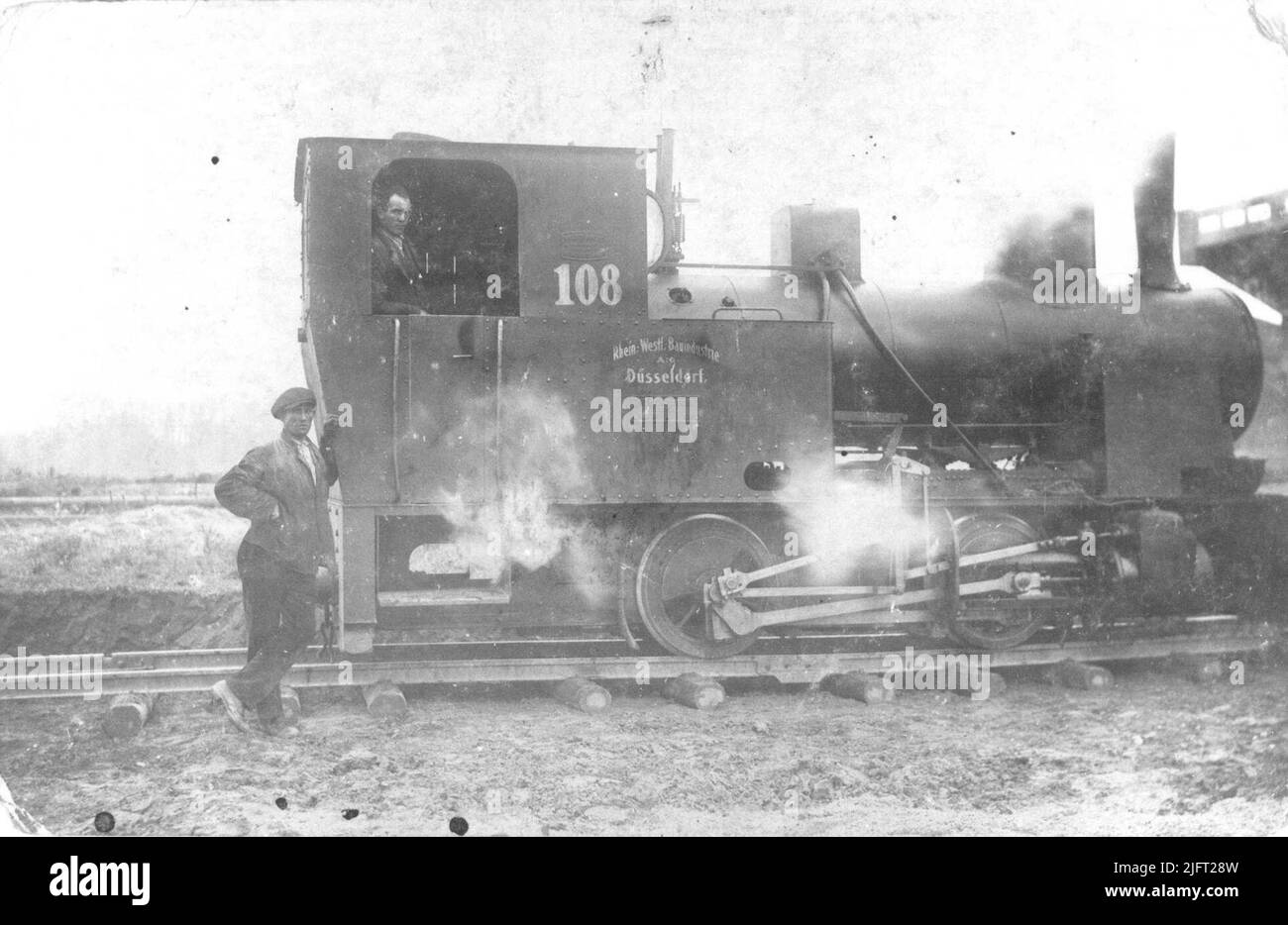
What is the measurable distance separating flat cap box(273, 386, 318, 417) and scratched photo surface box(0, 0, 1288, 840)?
7 centimetres

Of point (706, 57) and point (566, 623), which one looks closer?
point (706, 57)

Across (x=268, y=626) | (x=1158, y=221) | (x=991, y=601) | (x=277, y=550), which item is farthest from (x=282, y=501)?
(x=1158, y=221)

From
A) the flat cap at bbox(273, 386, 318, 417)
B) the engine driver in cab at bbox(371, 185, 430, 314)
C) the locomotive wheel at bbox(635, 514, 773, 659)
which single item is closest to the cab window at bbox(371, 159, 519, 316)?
the engine driver in cab at bbox(371, 185, 430, 314)

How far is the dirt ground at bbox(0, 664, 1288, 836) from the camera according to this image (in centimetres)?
418

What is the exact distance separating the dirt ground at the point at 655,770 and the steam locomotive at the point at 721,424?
665 mm

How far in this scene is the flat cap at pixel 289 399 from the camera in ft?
15.9

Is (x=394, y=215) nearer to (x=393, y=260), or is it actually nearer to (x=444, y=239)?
(x=393, y=260)

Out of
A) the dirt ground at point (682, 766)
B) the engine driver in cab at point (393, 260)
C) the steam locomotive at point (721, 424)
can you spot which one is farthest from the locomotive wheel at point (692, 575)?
the engine driver in cab at point (393, 260)

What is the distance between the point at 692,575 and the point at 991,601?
68.7 inches

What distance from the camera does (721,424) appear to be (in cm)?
534

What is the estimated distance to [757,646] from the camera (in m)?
5.89
